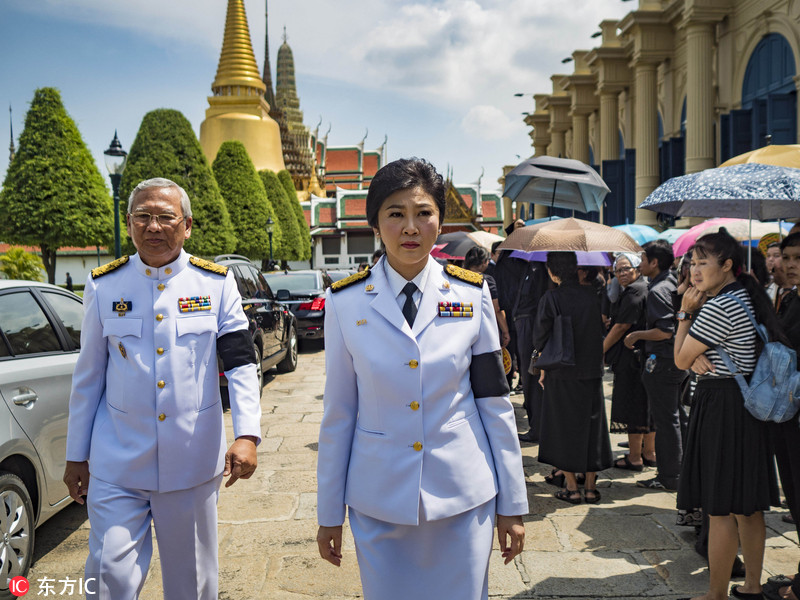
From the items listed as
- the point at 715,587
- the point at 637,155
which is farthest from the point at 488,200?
the point at 715,587

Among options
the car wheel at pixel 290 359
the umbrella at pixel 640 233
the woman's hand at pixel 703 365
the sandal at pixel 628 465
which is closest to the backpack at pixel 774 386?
the woman's hand at pixel 703 365

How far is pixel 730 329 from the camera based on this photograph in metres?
3.27

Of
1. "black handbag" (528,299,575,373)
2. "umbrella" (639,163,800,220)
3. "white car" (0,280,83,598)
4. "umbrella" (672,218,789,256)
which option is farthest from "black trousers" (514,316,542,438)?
"white car" (0,280,83,598)

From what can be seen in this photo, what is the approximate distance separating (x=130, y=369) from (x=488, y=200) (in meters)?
65.4

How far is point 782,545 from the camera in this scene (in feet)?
13.5

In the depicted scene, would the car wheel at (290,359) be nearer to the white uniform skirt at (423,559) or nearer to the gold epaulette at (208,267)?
the gold epaulette at (208,267)

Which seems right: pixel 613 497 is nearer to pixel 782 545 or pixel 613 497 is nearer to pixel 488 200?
pixel 782 545

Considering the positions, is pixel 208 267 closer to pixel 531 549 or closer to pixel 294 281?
pixel 531 549

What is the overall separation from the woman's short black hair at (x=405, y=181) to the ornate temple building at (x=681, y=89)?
55.5ft

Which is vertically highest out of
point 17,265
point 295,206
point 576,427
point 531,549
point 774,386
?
point 295,206

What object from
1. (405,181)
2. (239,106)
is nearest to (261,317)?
(405,181)

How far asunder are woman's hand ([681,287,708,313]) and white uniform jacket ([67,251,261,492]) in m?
2.17

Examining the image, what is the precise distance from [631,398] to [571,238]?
4.83ft

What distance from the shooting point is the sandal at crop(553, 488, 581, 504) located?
4969mm
